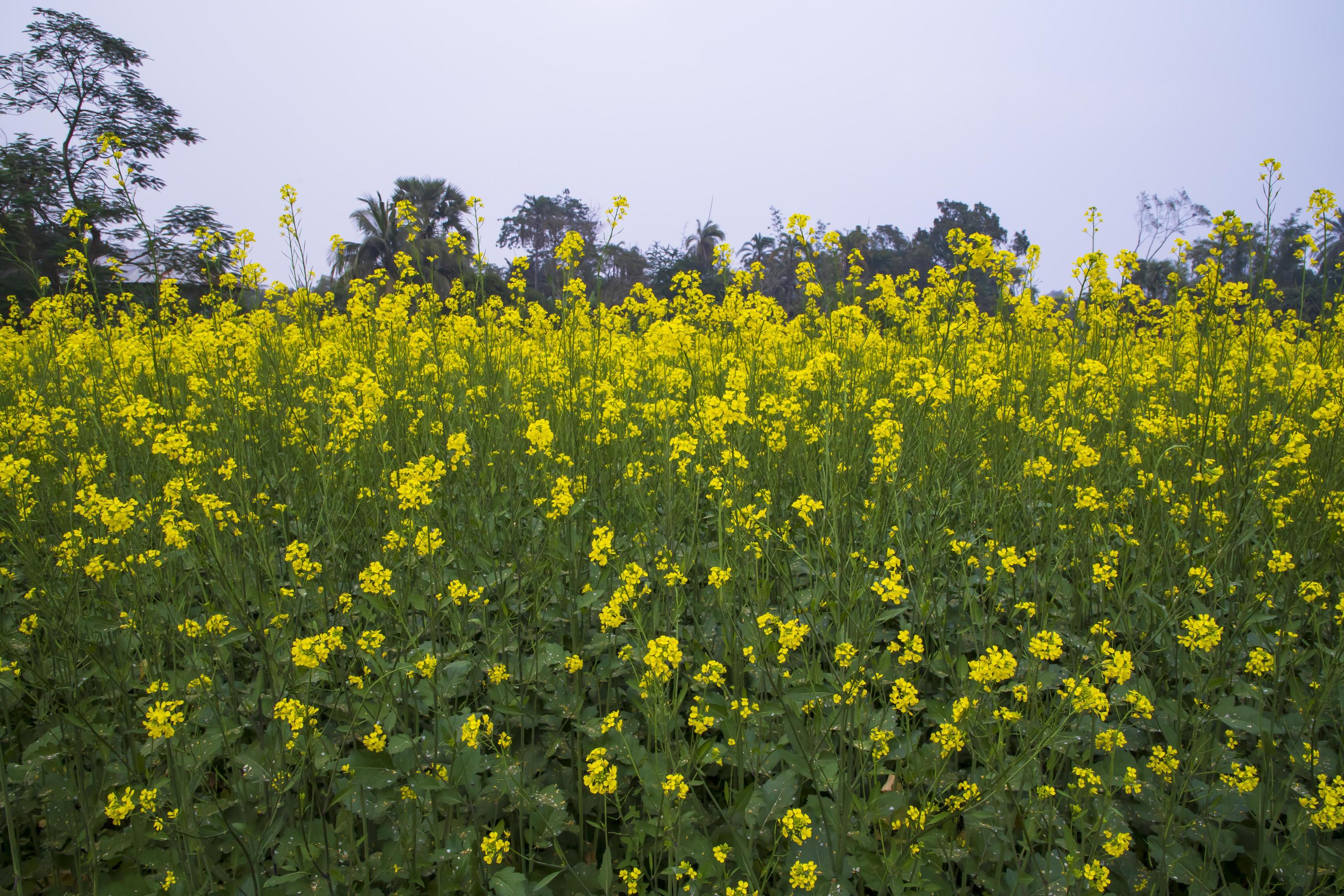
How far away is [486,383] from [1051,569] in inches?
112

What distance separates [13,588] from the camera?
8.12 feet

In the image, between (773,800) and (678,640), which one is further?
(678,640)

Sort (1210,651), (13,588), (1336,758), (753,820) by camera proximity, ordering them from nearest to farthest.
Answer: (753,820) < (1336,758) < (1210,651) < (13,588)

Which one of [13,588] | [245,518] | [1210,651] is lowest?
[1210,651]

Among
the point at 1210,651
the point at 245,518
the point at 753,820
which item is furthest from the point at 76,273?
the point at 1210,651

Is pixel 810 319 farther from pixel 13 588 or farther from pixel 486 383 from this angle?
pixel 13 588

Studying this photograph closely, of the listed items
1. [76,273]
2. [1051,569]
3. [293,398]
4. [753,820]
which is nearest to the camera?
[753,820]

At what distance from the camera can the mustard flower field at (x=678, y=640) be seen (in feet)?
5.02

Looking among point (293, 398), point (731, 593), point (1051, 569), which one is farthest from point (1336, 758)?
point (293, 398)

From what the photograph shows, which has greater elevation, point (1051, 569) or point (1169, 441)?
point (1169, 441)

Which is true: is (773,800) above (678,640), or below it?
below

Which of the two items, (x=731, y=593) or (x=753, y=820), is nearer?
(x=753, y=820)

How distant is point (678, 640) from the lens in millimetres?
1794

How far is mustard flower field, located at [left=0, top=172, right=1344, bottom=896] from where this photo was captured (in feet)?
5.02
